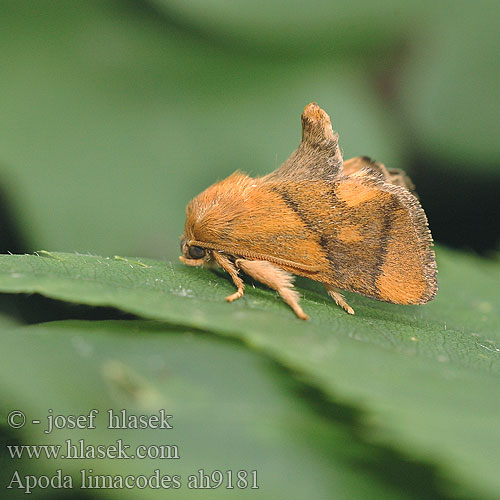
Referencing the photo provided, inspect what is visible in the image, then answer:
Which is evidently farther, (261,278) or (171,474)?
(261,278)

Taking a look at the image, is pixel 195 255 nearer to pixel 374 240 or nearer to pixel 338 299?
pixel 338 299

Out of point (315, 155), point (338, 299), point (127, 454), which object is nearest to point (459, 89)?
point (315, 155)

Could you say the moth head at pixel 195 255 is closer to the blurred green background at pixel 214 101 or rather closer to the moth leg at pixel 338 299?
the moth leg at pixel 338 299

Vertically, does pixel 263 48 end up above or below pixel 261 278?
above

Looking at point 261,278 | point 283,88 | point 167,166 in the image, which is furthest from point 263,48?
point 261,278

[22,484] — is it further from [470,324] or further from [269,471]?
[470,324]

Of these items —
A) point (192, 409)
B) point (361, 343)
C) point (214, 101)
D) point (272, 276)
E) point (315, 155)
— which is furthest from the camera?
point (214, 101)
